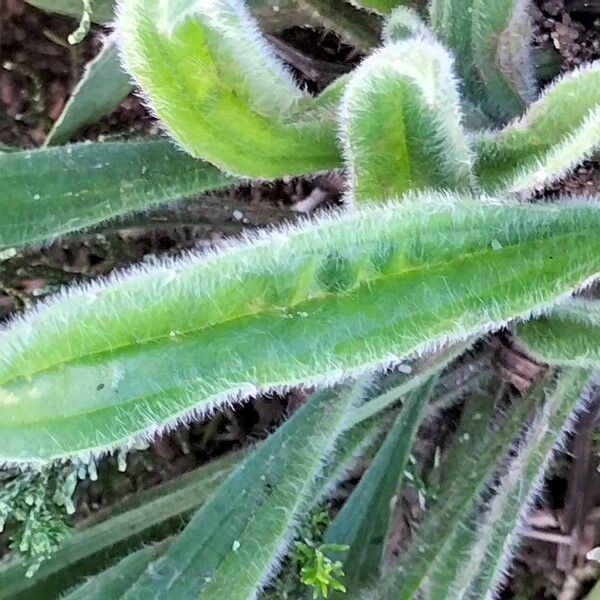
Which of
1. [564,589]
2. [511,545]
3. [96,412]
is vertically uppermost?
[96,412]

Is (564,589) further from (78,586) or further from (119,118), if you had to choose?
(119,118)

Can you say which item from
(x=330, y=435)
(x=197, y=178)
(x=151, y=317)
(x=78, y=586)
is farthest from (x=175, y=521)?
(x=151, y=317)

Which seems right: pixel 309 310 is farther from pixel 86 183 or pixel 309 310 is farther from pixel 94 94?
pixel 94 94

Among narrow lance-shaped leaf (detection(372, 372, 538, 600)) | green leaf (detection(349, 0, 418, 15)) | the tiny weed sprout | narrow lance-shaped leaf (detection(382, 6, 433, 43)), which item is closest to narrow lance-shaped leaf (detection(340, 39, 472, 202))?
the tiny weed sprout

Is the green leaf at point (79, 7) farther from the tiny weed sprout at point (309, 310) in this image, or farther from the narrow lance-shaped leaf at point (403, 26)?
the narrow lance-shaped leaf at point (403, 26)

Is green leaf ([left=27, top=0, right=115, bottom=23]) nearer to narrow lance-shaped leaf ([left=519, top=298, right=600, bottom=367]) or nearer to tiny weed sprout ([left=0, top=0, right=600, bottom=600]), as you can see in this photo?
tiny weed sprout ([left=0, top=0, right=600, bottom=600])
